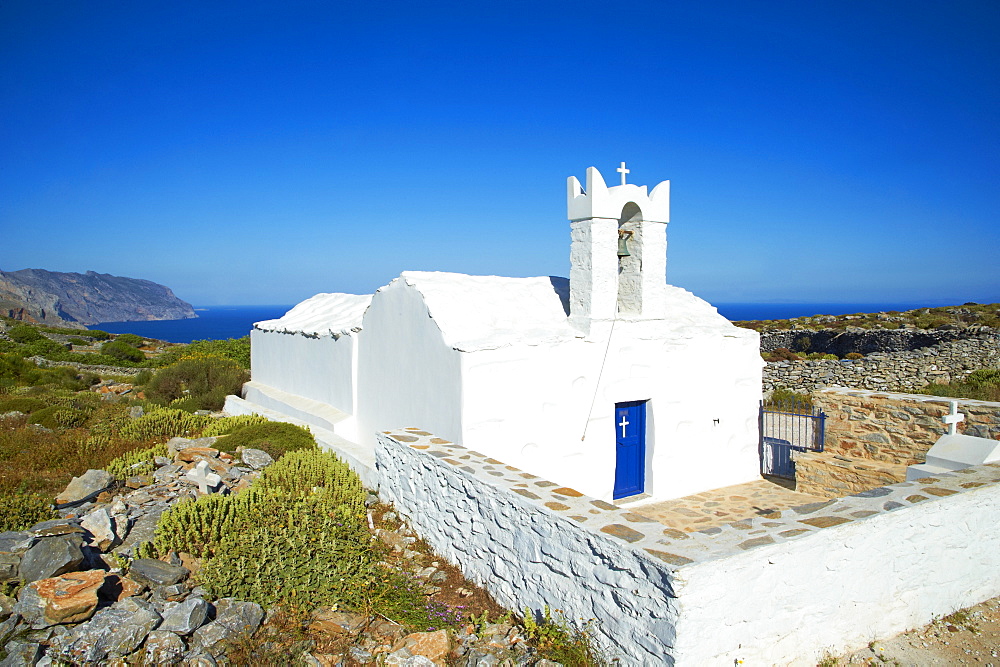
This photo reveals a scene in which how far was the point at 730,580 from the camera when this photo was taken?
152 inches

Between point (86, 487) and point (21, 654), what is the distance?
3679mm

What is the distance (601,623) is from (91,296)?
18756cm

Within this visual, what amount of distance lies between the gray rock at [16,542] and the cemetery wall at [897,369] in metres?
18.7

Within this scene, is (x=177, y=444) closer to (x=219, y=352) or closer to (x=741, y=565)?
(x=741, y=565)

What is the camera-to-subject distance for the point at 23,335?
87.2ft

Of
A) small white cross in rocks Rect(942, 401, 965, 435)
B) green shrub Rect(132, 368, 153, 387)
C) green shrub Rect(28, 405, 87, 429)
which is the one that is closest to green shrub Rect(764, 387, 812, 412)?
small white cross in rocks Rect(942, 401, 965, 435)

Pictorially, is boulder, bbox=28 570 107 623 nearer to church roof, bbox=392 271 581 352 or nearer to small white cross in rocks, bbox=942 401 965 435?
church roof, bbox=392 271 581 352

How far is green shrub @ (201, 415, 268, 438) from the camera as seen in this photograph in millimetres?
11078

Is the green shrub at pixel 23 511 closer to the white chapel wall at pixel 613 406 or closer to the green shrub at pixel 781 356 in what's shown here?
the white chapel wall at pixel 613 406

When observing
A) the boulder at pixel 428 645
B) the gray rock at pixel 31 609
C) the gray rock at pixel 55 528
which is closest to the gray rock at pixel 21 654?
the gray rock at pixel 31 609

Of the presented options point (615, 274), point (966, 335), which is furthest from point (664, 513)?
point (966, 335)

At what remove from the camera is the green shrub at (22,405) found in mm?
12606

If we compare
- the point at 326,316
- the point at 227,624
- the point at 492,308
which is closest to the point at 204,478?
the point at 227,624

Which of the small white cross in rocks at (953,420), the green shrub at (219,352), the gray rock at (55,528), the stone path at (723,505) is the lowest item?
the stone path at (723,505)
